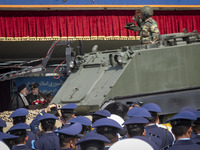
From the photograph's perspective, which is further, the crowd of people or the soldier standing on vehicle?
the soldier standing on vehicle

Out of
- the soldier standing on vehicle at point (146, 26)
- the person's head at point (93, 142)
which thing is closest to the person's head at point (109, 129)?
the person's head at point (93, 142)

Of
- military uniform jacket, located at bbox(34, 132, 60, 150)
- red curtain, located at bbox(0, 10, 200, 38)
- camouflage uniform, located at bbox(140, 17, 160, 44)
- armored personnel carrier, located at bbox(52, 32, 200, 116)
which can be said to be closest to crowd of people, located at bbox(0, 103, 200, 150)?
military uniform jacket, located at bbox(34, 132, 60, 150)

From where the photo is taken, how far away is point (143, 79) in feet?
30.1

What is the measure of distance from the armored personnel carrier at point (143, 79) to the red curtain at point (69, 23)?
6.20 meters

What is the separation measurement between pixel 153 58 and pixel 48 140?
438 centimetres

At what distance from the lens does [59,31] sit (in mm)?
15875

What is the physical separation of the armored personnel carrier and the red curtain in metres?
6.20

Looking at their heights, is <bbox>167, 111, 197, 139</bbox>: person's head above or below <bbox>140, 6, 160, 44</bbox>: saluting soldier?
below

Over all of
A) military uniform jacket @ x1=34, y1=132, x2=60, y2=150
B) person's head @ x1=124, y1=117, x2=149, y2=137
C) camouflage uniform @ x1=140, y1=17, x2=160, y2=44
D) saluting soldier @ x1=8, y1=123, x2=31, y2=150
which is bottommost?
military uniform jacket @ x1=34, y1=132, x2=60, y2=150

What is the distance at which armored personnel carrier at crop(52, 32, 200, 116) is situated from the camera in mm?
8875

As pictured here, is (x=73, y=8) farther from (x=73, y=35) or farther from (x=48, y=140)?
(x=48, y=140)

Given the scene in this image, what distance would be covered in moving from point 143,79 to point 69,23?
23.8 ft

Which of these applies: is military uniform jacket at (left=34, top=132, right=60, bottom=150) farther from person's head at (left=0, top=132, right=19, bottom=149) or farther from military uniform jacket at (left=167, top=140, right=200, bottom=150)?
military uniform jacket at (left=167, top=140, right=200, bottom=150)

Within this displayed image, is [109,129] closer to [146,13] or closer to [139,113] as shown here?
[139,113]
